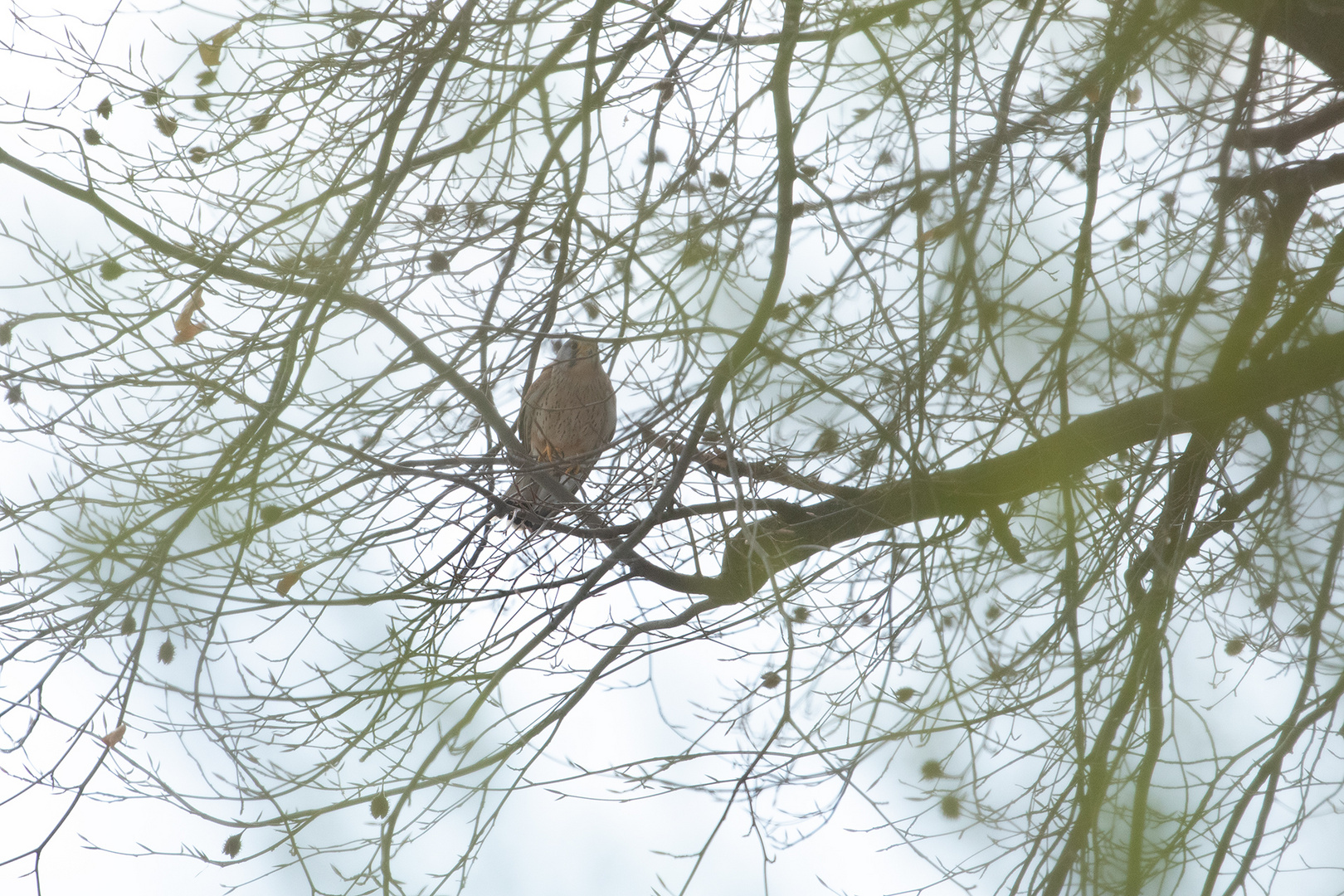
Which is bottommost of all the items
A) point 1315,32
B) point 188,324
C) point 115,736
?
point 115,736

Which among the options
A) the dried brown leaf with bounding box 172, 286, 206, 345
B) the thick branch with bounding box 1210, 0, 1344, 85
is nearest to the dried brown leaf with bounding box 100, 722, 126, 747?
the dried brown leaf with bounding box 172, 286, 206, 345

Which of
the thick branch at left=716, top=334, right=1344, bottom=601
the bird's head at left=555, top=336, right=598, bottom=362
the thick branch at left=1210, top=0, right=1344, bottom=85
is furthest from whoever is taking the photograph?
the bird's head at left=555, top=336, right=598, bottom=362

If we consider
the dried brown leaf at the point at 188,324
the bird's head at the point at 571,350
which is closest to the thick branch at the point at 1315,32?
the bird's head at the point at 571,350

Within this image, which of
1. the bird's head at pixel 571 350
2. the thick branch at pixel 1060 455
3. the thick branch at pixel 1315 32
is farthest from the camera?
the bird's head at pixel 571 350

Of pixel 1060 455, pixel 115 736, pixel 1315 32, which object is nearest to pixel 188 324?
pixel 115 736

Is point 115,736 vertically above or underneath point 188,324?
underneath

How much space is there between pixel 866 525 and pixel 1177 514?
95cm

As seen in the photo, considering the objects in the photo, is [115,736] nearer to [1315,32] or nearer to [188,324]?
[188,324]

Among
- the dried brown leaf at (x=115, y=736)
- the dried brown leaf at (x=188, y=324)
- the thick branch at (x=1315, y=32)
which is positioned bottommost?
the dried brown leaf at (x=115, y=736)

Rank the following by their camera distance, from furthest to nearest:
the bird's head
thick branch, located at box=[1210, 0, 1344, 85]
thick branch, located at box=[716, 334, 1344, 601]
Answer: the bird's head < thick branch, located at box=[1210, 0, 1344, 85] < thick branch, located at box=[716, 334, 1344, 601]

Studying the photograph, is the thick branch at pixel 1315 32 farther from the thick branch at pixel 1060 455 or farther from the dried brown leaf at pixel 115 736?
the dried brown leaf at pixel 115 736

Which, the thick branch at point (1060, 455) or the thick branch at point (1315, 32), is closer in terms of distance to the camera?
the thick branch at point (1060, 455)

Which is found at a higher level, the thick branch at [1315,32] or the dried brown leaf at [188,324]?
the thick branch at [1315,32]

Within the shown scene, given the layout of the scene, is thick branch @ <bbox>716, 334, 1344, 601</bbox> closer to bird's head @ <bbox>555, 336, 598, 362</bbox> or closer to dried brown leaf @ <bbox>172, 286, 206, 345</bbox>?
bird's head @ <bbox>555, 336, 598, 362</bbox>
